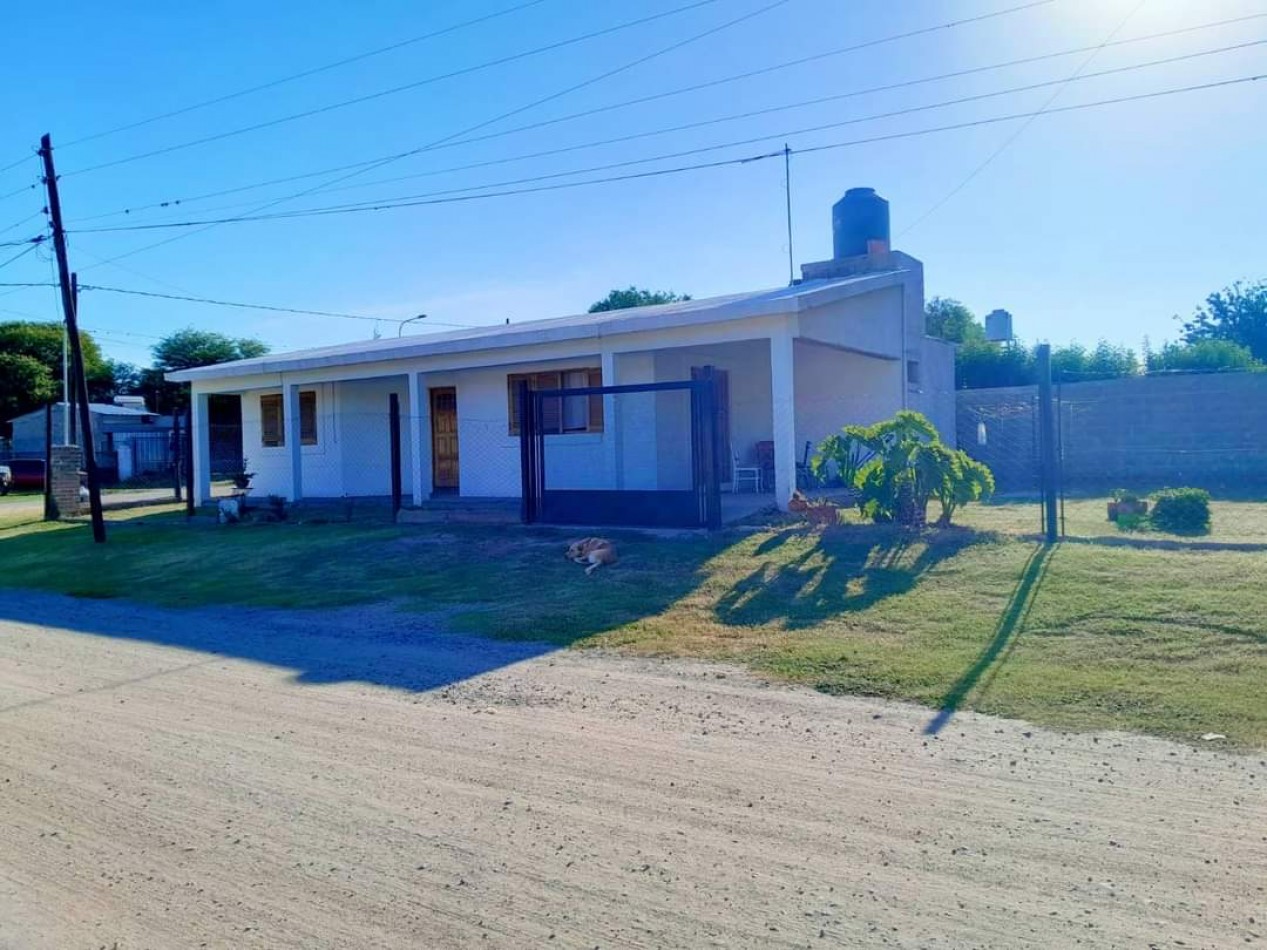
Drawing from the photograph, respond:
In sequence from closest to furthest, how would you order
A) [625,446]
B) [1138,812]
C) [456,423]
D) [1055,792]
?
1. [1138,812]
2. [1055,792]
3. [625,446]
4. [456,423]

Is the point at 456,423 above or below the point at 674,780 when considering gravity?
above


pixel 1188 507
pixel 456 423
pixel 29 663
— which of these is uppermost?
pixel 456 423

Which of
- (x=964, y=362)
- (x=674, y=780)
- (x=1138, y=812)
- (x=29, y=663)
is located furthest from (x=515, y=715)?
(x=964, y=362)

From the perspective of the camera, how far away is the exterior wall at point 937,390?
2000cm

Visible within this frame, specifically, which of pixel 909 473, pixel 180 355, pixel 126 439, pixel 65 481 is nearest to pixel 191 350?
pixel 180 355

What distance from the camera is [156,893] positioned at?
397cm

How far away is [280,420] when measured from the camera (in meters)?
21.4

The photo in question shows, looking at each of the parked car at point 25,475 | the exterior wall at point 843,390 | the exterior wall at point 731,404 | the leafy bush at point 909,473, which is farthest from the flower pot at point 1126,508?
the parked car at point 25,475

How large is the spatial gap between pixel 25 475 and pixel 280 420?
78.4 feet

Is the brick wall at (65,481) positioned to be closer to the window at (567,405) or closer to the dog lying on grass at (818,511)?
the window at (567,405)

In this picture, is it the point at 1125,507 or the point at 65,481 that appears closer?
the point at 1125,507

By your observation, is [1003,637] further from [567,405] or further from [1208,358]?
[1208,358]

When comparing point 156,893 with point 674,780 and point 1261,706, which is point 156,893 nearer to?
point 674,780

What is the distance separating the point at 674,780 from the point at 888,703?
1868mm
